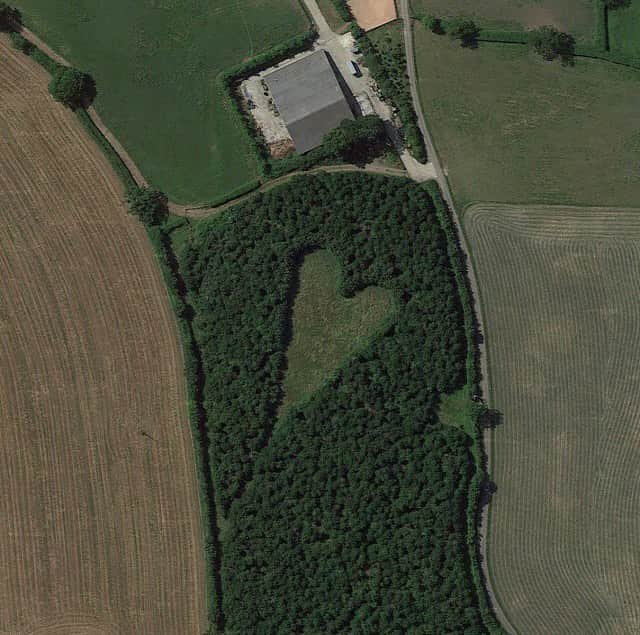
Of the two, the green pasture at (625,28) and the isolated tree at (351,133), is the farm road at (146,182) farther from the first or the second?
the green pasture at (625,28)

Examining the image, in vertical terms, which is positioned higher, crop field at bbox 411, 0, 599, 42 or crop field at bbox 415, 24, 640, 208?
crop field at bbox 411, 0, 599, 42

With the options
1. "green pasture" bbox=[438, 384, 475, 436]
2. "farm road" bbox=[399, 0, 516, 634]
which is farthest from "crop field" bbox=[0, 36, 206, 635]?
"farm road" bbox=[399, 0, 516, 634]

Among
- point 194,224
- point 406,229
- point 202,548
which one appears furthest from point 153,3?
point 202,548

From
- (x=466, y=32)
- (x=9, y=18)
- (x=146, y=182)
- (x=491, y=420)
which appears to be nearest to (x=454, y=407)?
(x=491, y=420)

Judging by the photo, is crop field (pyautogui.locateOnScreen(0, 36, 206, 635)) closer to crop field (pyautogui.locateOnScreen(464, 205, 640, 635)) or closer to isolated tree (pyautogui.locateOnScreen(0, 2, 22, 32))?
isolated tree (pyautogui.locateOnScreen(0, 2, 22, 32))

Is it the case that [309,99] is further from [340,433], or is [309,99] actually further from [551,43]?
[340,433]

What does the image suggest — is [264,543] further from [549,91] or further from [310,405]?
[549,91]
